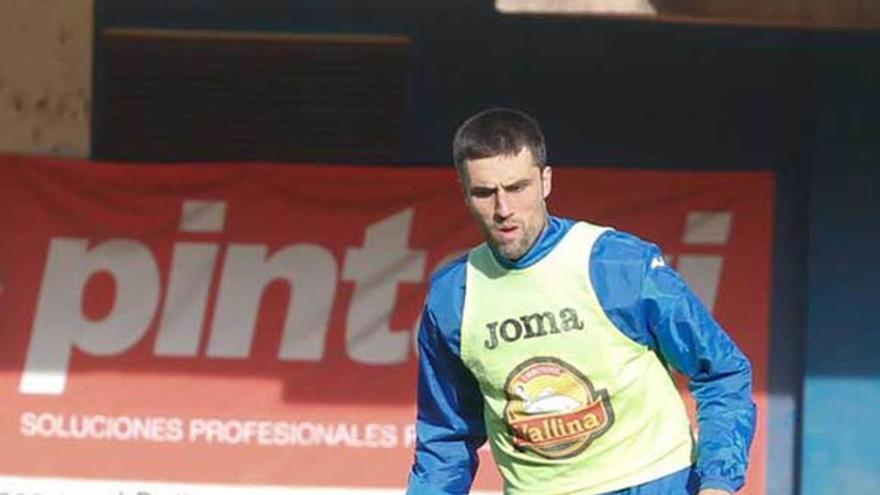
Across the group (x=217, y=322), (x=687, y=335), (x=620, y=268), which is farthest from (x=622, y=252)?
(x=217, y=322)

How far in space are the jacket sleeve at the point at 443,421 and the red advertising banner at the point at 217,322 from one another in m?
3.61

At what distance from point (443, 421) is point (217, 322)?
383 cm

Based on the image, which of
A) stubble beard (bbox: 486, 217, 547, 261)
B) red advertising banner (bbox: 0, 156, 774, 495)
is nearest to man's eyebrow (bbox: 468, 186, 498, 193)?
stubble beard (bbox: 486, 217, 547, 261)

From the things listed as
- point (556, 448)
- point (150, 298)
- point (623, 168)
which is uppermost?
point (623, 168)

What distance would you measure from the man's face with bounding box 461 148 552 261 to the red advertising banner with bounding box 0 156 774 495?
3895 mm

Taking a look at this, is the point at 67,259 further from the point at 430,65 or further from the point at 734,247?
the point at 734,247

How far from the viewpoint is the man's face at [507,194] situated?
3760mm

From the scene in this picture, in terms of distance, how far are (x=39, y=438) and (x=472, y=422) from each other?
4.06 m

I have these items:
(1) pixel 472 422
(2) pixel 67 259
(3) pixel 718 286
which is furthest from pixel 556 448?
(2) pixel 67 259

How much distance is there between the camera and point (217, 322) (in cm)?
788

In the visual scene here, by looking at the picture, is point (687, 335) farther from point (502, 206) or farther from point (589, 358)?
point (502, 206)

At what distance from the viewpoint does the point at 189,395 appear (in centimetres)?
788

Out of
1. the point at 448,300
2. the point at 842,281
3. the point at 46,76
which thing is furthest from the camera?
the point at 46,76

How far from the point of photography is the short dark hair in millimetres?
3768
